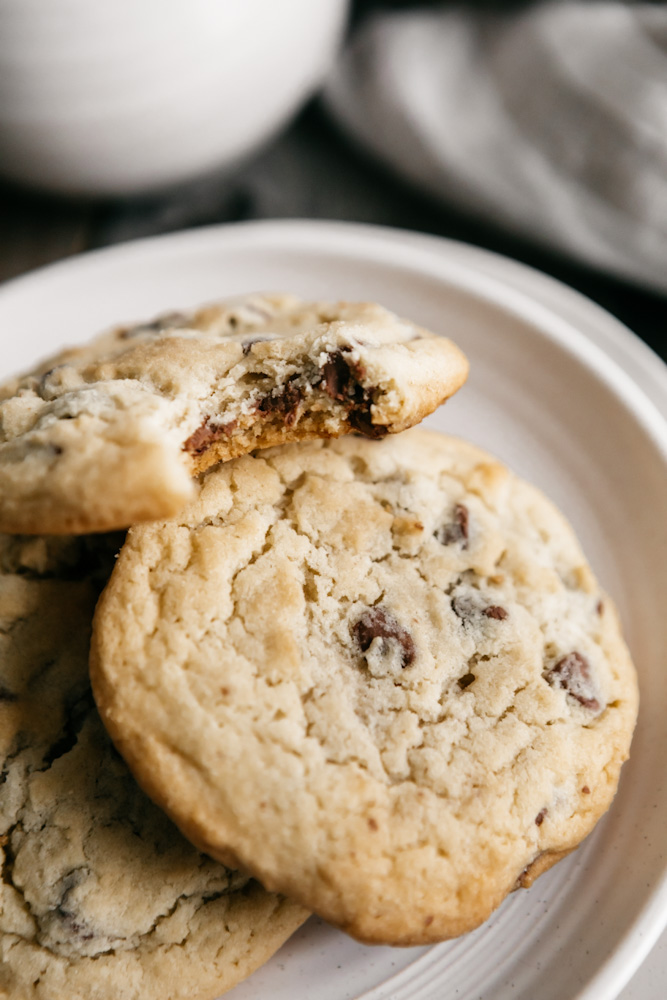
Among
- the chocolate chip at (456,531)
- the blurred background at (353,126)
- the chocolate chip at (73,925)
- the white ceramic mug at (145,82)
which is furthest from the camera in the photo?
the blurred background at (353,126)

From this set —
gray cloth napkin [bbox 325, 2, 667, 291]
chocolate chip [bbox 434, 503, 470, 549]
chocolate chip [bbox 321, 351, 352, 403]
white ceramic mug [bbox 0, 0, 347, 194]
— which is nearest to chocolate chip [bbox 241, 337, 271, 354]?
chocolate chip [bbox 321, 351, 352, 403]

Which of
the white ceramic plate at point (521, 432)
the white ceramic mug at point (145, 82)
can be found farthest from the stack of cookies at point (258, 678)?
the white ceramic mug at point (145, 82)

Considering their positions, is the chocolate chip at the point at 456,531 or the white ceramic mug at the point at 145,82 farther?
the white ceramic mug at the point at 145,82

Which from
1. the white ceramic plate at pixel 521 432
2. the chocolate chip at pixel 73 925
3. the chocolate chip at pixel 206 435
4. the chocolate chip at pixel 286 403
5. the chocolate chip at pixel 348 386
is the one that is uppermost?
the chocolate chip at pixel 348 386

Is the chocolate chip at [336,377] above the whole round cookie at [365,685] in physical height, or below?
above

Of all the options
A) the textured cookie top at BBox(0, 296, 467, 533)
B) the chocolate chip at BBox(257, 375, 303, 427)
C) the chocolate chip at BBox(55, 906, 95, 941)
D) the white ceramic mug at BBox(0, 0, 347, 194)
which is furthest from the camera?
the white ceramic mug at BBox(0, 0, 347, 194)

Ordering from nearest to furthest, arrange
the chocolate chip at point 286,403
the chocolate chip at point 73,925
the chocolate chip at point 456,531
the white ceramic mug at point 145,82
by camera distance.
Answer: the chocolate chip at point 73,925, the chocolate chip at point 286,403, the chocolate chip at point 456,531, the white ceramic mug at point 145,82

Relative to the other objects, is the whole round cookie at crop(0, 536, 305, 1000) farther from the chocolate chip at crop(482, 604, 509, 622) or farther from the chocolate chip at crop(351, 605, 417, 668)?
the chocolate chip at crop(482, 604, 509, 622)

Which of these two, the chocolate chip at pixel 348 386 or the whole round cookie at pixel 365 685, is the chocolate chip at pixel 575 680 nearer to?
the whole round cookie at pixel 365 685
